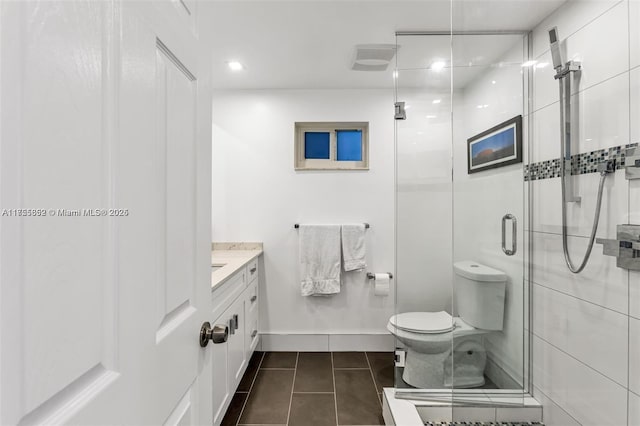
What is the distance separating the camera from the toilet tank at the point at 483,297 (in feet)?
5.10

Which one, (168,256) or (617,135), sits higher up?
(617,135)

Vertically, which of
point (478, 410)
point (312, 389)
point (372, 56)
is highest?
point (372, 56)

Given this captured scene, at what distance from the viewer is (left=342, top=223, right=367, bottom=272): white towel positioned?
2496mm

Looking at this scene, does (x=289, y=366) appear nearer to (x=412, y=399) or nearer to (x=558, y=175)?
(x=412, y=399)

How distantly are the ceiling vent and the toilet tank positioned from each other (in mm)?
1495

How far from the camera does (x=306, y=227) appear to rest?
8.21 feet

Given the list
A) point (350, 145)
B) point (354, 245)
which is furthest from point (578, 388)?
point (350, 145)

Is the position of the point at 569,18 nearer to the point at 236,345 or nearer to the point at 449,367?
the point at 449,367

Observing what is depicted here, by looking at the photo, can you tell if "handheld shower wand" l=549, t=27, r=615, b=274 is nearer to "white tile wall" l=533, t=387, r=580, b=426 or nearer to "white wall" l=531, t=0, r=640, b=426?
"white wall" l=531, t=0, r=640, b=426

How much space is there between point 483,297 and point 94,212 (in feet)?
5.76

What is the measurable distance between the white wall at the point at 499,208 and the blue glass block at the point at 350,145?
3.92ft

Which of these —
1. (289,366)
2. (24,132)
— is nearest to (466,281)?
(289,366)

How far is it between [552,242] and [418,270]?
0.77m

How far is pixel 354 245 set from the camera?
2506 millimetres
